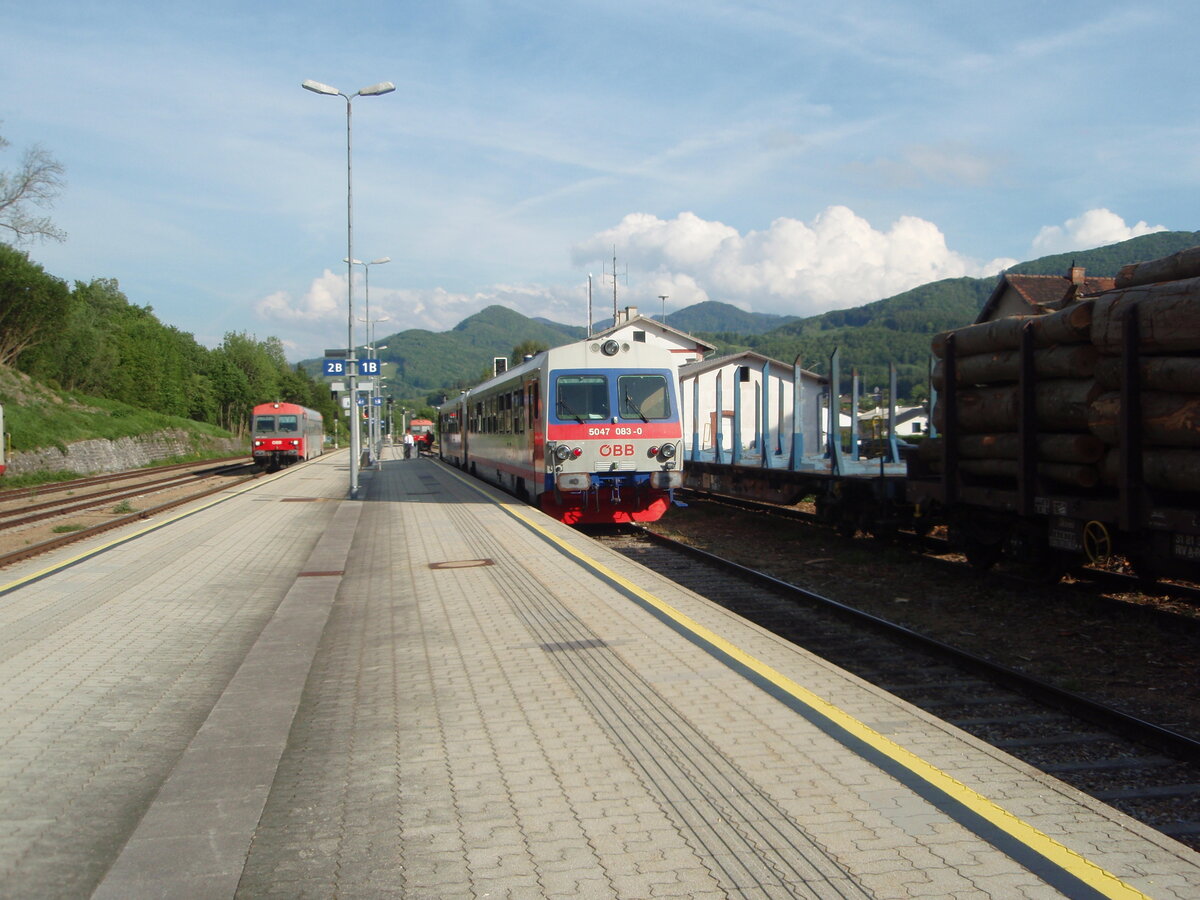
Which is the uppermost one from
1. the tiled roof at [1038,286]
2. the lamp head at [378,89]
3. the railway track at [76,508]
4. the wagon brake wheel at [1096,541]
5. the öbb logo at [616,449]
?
the lamp head at [378,89]

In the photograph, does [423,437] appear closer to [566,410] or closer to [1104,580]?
[566,410]

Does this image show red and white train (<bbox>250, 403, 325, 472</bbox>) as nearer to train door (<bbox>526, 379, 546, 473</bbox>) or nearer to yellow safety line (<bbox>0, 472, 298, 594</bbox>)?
yellow safety line (<bbox>0, 472, 298, 594</bbox>)

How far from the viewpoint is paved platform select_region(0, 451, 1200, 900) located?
3.31 meters

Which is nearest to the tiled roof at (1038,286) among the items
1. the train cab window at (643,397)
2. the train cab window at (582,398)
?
the train cab window at (643,397)

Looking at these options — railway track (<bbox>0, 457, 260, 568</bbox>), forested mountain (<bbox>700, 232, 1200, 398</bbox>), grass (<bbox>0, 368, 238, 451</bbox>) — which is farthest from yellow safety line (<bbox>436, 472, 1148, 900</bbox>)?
forested mountain (<bbox>700, 232, 1200, 398</bbox>)

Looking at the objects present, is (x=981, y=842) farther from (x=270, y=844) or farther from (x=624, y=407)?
(x=624, y=407)

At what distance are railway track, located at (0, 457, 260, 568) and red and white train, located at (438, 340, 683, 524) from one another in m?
7.53

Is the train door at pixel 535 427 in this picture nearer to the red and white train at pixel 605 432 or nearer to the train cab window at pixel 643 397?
the red and white train at pixel 605 432

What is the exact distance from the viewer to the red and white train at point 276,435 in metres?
40.9

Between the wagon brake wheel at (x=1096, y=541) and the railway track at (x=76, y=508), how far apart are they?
1233 centimetres

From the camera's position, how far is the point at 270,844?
3654 millimetres

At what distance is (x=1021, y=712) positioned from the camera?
20.2ft

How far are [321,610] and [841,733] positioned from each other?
209 inches

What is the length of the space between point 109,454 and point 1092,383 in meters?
44.2
